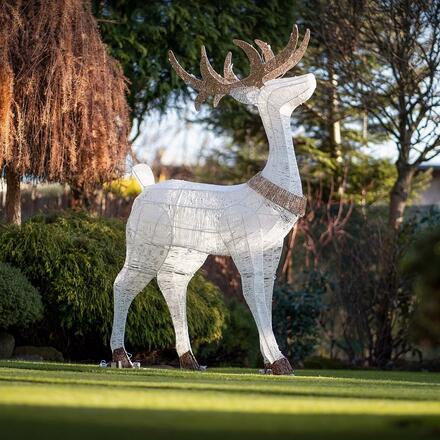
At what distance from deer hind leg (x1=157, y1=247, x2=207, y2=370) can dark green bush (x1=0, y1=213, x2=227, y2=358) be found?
1971 mm

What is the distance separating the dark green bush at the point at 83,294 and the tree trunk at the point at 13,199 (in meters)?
0.97

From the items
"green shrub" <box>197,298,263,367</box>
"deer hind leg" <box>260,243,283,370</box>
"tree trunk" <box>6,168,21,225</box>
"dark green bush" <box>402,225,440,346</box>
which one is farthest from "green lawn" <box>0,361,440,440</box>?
"tree trunk" <box>6,168,21,225</box>

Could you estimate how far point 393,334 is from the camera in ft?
43.5

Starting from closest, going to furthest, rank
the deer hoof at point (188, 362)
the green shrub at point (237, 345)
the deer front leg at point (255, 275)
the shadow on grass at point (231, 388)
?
the shadow on grass at point (231, 388) → the deer front leg at point (255, 275) → the deer hoof at point (188, 362) → the green shrub at point (237, 345)

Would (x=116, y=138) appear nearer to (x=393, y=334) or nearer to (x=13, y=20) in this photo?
(x=13, y=20)

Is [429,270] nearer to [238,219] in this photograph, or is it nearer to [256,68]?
[238,219]

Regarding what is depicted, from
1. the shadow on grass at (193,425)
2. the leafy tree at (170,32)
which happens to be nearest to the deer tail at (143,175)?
the shadow on grass at (193,425)

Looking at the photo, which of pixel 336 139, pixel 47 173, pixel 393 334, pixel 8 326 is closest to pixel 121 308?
pixel 8 326

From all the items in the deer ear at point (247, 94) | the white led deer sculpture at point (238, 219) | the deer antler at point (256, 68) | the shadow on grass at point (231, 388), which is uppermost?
the deer antler at point (256, 68)

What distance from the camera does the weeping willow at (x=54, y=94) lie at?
1138 centimetres

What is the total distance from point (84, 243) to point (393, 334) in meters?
4.56

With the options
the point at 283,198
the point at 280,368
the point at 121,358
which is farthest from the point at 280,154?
the point at 121,358

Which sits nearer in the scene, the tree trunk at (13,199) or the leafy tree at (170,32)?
the tree trunk at (13,199)

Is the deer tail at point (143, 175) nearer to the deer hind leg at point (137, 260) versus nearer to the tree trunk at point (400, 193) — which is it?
the deer hind leg at point (137, 260)
